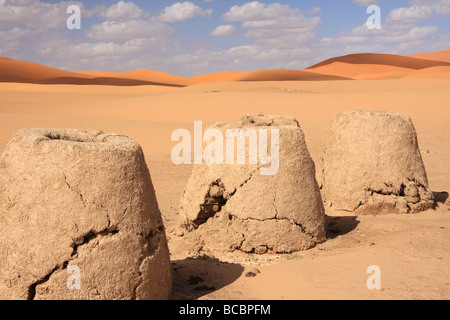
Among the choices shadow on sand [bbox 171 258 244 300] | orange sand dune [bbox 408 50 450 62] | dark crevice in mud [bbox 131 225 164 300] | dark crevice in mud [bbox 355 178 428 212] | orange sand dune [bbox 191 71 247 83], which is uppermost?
orange sand dune [bbox 408 50 450 62]

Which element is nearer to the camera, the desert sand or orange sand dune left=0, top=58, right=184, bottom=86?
the desert sand

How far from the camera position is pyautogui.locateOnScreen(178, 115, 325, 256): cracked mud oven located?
5305 mm

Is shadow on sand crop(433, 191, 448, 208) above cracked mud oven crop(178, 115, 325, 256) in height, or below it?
below

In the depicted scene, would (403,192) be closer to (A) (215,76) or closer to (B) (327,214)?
(B) (327,214)

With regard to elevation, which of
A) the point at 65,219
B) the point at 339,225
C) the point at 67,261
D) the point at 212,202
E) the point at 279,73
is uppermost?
the point at 279,73

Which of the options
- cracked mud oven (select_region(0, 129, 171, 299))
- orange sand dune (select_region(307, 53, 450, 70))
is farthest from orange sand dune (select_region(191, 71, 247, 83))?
cracked mud oven (select_region(0, 129, 171, 299))

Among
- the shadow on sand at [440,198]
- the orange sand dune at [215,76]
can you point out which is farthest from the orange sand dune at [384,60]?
the shadow on sand at [440,198]

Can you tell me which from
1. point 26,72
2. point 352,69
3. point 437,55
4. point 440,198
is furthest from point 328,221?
point 437,55

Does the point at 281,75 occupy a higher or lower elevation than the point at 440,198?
higher

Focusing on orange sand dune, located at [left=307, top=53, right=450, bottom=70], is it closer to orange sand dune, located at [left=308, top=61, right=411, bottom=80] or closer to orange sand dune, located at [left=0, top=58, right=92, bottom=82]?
orange sand dune, located at [left=308, top=61, right=411, bottom=80]

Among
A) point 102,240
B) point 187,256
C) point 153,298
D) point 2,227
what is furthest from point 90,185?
point 187,256

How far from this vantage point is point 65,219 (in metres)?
3.27

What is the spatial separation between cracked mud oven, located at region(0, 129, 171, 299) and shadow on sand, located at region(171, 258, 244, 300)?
2.43ft

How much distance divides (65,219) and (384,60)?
75.0m
